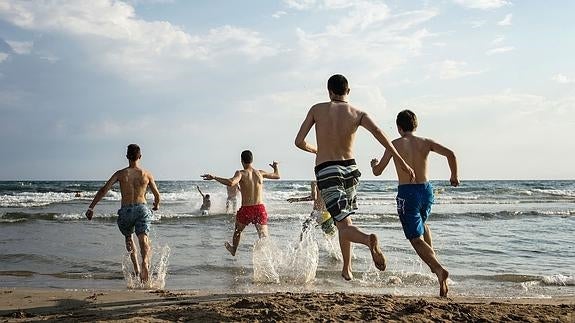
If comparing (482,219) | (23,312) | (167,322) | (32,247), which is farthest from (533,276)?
(482,219)

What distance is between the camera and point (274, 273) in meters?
7.77

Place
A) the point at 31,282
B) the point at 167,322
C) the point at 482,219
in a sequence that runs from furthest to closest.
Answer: the point at 482,219 < the point at 31,282 < the point at 167,322

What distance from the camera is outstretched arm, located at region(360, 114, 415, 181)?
507 cm

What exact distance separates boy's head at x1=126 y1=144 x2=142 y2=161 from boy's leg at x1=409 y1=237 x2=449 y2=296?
388cm

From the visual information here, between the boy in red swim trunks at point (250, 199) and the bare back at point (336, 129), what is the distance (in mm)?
3247

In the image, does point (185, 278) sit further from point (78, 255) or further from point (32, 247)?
point (32, 247)

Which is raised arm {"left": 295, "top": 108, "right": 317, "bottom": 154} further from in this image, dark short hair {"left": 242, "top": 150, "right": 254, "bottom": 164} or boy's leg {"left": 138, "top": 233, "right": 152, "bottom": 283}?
dark short hair {"left": 242, "top": 150, "right": 254, "bottom": 164}

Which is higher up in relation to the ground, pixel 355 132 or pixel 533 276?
pixel 355 132

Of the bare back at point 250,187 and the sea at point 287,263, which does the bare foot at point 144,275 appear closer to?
the sea at point 287,263

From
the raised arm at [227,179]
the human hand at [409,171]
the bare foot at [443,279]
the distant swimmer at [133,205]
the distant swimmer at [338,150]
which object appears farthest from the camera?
the raised arm at [227,179]

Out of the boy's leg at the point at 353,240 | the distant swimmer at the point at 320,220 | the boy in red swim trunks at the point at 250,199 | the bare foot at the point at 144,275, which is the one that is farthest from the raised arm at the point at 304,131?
the distant swimmer at the point at 320,220

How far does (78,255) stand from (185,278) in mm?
3078

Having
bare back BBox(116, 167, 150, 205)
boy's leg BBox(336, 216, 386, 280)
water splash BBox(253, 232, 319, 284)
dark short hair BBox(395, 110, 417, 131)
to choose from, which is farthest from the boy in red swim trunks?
dark short hair BBox(395, 110, 417, 131)

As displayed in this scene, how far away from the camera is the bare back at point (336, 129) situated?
17.1 ft
